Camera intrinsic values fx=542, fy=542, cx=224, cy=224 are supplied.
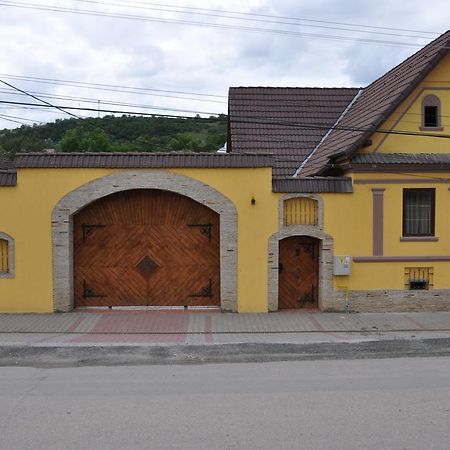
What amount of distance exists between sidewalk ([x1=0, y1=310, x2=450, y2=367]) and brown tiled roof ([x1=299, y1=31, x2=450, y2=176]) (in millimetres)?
4220

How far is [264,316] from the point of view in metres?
12.7

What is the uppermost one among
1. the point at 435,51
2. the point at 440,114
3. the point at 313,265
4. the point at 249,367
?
the point at 435,51

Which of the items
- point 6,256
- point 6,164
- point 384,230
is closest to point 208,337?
point 384,230

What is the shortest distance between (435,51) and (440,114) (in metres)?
1.56

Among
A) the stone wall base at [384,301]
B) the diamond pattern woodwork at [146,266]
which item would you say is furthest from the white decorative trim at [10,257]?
the stone wall base at [384,301]

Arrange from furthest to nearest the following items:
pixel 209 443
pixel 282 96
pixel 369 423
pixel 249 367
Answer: pixel 282 96, pixel 249 367, pixel 369 423, pixel 209 443

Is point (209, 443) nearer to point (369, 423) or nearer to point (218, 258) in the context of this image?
point (369, 423)

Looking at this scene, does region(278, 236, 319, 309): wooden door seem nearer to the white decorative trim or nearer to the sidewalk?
the sidewalk

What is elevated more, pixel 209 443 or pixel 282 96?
pixel 282 96

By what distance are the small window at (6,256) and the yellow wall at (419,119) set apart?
9.35 m

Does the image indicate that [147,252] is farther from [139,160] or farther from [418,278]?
[418,278]

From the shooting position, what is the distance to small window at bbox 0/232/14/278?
Result: 12.8 meters

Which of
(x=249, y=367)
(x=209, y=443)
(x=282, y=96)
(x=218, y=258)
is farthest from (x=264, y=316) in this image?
(x=282, y=96)

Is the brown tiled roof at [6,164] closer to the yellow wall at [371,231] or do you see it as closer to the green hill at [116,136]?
the green hill at [116,136]
